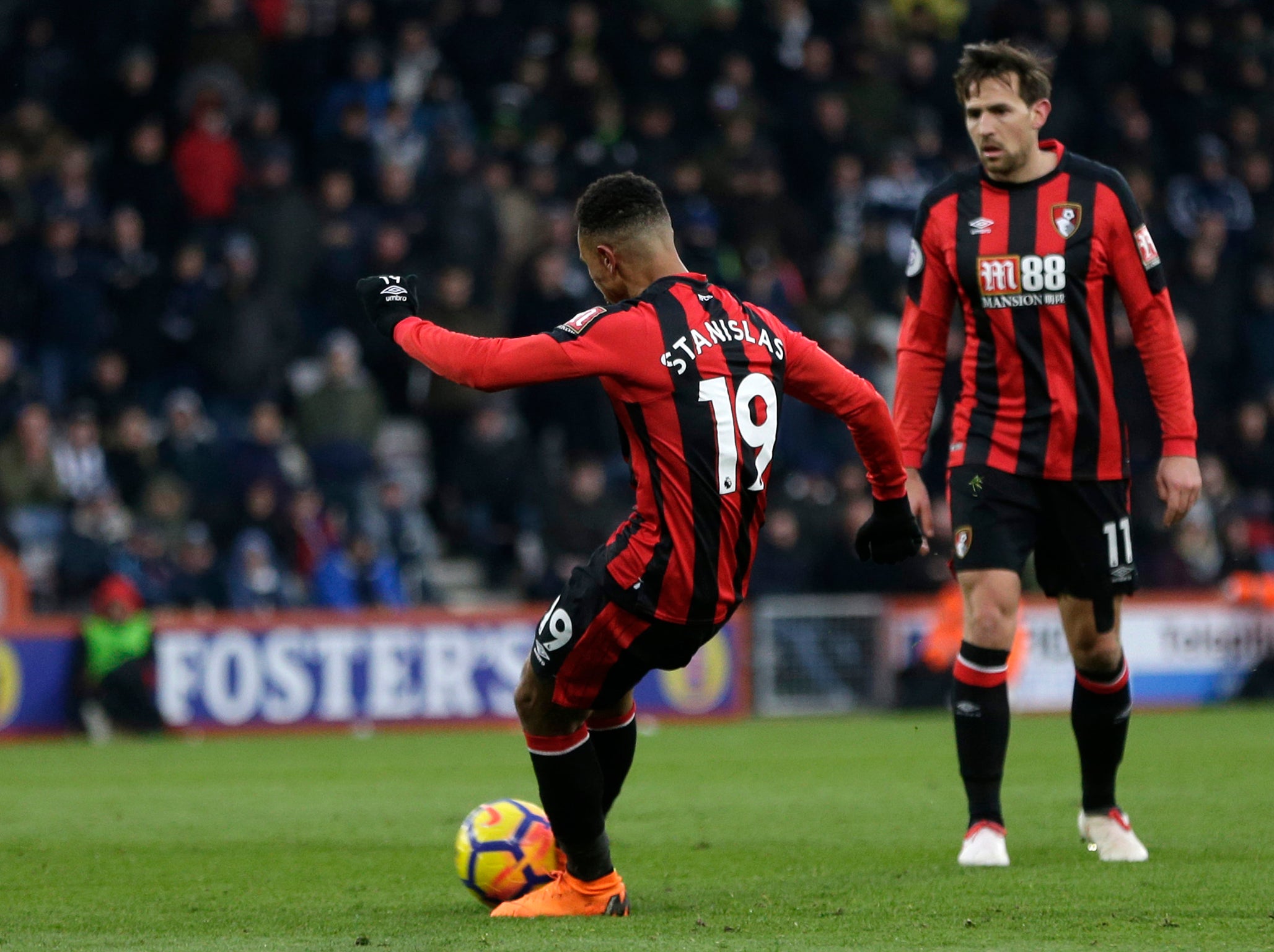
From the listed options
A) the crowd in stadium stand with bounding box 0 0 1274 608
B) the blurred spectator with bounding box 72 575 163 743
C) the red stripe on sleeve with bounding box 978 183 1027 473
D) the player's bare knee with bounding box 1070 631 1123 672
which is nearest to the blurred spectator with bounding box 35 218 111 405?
the crowd in stadium stand with bounding box 0 0 1274 608

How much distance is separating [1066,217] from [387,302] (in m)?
2.19

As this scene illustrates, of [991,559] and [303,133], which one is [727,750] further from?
[303,133]

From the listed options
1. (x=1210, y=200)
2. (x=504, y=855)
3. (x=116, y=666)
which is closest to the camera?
(x=504, y=855)

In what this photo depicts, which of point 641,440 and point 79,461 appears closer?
point 641,440

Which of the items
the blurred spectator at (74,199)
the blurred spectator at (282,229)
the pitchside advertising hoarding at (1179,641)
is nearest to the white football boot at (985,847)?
the pitchside advertising hoarding at (1179,641)

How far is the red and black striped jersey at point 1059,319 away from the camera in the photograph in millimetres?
6070

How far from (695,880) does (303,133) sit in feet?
38.0

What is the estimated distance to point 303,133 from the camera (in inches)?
645

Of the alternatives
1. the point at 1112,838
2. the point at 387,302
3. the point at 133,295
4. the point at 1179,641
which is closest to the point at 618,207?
the point at 387,302

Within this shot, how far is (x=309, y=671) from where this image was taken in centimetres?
1395

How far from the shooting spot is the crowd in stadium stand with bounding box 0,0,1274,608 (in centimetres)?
1439

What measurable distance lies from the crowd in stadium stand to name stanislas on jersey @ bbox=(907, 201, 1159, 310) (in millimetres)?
8821

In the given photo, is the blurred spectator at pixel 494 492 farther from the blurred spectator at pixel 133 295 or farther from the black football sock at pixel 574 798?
the black football sock at pixel 574 798

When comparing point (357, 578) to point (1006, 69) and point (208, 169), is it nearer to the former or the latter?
point (208, 169)
